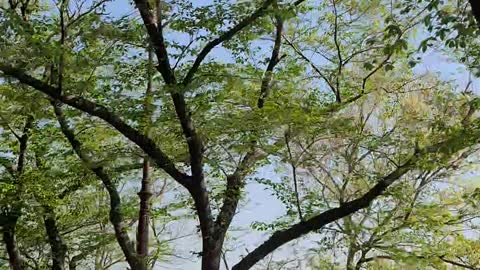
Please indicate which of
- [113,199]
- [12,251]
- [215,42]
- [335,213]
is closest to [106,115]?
[215,42]

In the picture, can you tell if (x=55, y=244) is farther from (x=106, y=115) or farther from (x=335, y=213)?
(x=335, y=213)

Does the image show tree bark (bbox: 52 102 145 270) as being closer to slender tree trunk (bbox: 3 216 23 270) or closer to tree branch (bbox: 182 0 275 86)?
tree branch (bbox: 182 0 275 86)

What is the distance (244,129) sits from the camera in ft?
18.3

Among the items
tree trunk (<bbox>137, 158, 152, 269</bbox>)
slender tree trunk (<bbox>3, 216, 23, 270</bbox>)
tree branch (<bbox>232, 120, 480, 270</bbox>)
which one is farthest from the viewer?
slender tree trunk (<bbox>3, 216, 23, 270</bbox>)

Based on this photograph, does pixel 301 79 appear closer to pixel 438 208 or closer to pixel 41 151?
pixel 438 208

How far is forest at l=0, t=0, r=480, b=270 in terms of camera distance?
5.38 m

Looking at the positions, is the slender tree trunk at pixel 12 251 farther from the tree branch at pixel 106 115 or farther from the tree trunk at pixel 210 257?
the tree trunk at pixel 210 257

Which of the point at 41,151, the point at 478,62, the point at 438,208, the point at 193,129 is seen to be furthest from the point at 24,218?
the point at 478,62

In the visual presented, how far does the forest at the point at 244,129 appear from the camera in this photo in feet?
17.7

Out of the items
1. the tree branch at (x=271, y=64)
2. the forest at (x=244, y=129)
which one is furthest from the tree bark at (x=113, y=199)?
the tree branch at (x=271, y=64)

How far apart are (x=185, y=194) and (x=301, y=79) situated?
2.58 m

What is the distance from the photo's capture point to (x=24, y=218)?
775cm

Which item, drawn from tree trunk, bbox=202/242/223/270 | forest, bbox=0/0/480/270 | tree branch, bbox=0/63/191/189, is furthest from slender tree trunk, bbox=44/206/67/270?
tree trunk, bbox=202/242/223/270

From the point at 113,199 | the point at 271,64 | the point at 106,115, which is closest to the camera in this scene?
the point at 106,115
